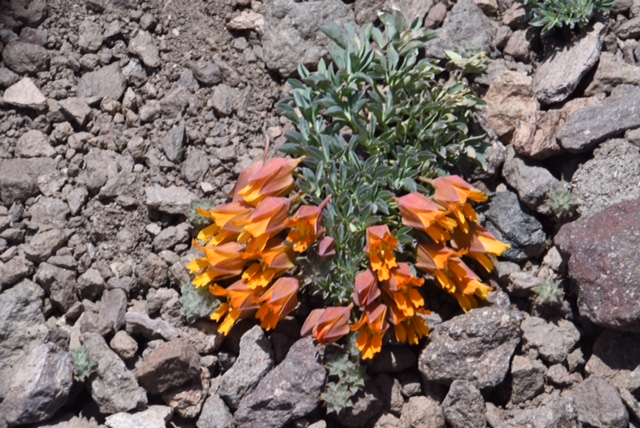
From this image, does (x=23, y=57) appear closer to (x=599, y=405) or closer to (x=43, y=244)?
(x=43, y=244)

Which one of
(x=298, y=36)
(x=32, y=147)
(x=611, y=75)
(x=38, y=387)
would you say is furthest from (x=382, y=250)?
(x=32, y=147)

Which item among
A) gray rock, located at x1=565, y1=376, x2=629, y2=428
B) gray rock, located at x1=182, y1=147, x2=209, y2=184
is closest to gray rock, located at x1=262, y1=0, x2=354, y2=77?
gray rock, located at x1=182, y1=147, x2=209, y2=184

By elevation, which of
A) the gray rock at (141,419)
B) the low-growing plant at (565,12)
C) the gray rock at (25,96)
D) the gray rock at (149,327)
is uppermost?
the low-growing plant at (565,12)

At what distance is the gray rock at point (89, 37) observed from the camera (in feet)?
16.8

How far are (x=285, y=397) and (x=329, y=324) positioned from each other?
0.41 m

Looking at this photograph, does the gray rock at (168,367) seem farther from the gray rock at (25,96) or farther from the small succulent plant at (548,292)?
the small succulent plant at (548,292)

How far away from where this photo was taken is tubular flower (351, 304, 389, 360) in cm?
432

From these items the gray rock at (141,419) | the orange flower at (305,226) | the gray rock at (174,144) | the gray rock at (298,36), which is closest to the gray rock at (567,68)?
the gray rock at (298,36)

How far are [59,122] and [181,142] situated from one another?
2.30 ft

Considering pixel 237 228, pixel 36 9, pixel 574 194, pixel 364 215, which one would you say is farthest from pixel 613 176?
pixel 36 9

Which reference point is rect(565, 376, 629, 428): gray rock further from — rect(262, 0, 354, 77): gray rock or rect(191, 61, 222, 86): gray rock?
rect(191, 61, 222, 86): gray rock

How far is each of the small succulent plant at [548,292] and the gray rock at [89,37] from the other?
9.21 ft

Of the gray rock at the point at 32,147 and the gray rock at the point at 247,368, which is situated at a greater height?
the gray rock at the point at 32,147

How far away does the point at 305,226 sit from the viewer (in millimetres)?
4344
